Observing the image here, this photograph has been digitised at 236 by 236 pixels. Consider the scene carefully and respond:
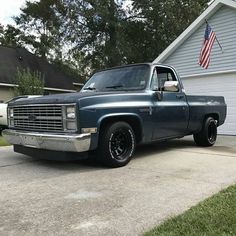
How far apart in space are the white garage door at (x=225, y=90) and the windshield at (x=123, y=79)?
7098mm

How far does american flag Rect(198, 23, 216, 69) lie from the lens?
1515 cm

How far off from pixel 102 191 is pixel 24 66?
79.8 ft

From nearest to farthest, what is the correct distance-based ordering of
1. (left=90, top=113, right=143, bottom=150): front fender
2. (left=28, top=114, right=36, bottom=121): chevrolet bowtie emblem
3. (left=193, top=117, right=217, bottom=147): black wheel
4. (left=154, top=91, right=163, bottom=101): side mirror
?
(left=90, top=113, right=143, bottom=150): front fender
(left=28, top=114, right=36, bottom=121): chevrolet bowtie emblem
(left=154, top=91, right=163, bottom=101): side mirror
(left=193, top=117, right=217, bottom=147): black wheel

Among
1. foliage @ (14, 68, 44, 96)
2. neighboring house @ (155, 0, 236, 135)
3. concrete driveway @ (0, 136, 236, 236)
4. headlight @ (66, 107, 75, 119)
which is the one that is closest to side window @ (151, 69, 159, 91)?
concrete driveway @ (0, 136, 236, 236)

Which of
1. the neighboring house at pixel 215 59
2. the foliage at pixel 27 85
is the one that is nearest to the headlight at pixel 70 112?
the neighboring house at pixel 215 59

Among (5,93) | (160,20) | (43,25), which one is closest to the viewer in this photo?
(5,93)

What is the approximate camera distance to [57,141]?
6.41 m

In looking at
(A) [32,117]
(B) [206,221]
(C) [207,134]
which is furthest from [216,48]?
(B) [206,221]

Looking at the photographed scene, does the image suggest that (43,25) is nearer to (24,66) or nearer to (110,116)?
(24,66)

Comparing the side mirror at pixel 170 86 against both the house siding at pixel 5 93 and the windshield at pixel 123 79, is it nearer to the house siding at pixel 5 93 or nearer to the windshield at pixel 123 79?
the windshield at pixel 123 79

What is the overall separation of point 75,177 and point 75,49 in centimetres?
2711

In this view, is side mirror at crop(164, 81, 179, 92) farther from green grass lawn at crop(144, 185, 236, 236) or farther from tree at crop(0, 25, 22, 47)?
tree at crop(0, 25, 22, 47)

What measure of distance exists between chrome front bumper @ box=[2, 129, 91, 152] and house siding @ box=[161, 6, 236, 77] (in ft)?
31.5

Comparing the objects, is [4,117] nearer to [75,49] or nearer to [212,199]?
[212,199]
